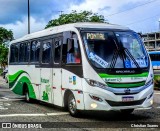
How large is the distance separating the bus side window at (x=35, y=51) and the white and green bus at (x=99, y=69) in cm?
165

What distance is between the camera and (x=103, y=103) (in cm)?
1133

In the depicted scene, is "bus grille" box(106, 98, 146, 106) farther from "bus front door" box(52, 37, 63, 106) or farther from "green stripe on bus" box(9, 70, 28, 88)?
"green stripe on bus" box(9, 70, 28, 88)

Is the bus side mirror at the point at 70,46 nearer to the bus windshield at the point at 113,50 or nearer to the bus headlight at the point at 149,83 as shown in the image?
the bus windshield at the point at 113,50

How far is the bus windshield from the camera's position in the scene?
11.7 m

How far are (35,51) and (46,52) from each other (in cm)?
145

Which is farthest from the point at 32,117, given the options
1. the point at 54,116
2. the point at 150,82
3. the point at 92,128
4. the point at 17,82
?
the point at 17,82

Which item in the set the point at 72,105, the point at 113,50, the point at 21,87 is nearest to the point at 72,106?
the point at 72,105

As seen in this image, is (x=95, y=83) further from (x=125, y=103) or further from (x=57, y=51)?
(x=57, y=51)

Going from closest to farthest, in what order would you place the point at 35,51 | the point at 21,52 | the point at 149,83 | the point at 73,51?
1. the point at 149,83
2. the point at 73,51
3. the point at 35,51
4. the point at 21,52

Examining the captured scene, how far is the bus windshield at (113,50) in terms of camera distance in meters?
11.7

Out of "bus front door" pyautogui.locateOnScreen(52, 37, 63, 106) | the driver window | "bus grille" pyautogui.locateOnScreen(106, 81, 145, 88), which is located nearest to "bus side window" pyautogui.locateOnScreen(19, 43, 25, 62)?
"bus front door" pyautogui.locateOnScreen(52, 37, 63, 106)

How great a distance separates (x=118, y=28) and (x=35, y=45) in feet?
14.8

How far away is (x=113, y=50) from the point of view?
1191 centimetres

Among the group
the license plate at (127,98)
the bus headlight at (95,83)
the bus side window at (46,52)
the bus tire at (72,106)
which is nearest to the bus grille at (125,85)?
the bus headlight at (95,83)
